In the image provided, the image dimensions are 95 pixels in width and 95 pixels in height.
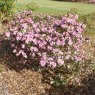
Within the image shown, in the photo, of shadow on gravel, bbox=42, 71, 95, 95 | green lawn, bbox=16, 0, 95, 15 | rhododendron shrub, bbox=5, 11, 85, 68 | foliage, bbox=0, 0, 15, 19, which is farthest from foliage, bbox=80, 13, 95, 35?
shadow on gravel, bbox=42, 71, 95, 95

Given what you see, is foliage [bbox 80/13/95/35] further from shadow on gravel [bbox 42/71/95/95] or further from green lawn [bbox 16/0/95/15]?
shadow on gravel [bbox 42/71/95/95]

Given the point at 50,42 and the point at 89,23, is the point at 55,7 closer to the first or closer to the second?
the point at 89,23

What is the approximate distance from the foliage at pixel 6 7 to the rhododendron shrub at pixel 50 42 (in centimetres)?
475

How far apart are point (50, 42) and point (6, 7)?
5705mm

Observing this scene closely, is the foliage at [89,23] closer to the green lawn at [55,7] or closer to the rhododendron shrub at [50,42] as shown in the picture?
the green lawn at [55,7]

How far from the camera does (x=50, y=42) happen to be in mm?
8719

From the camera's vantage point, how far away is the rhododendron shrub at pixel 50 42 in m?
8.67

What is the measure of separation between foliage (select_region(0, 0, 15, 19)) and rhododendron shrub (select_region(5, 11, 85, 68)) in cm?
475

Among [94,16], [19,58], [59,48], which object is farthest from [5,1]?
[59,48]

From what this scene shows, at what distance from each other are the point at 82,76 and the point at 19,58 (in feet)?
5.62

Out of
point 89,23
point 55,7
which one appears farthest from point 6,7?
point 55,7

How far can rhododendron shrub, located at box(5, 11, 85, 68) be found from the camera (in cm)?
867

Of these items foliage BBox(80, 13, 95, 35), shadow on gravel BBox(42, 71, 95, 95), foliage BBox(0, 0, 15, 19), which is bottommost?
shadow on gravel BBox(42, 71, 95, 95)

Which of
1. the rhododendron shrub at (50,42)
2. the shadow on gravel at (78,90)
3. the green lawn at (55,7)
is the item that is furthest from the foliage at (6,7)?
the shadow on gravel at (78,90)
